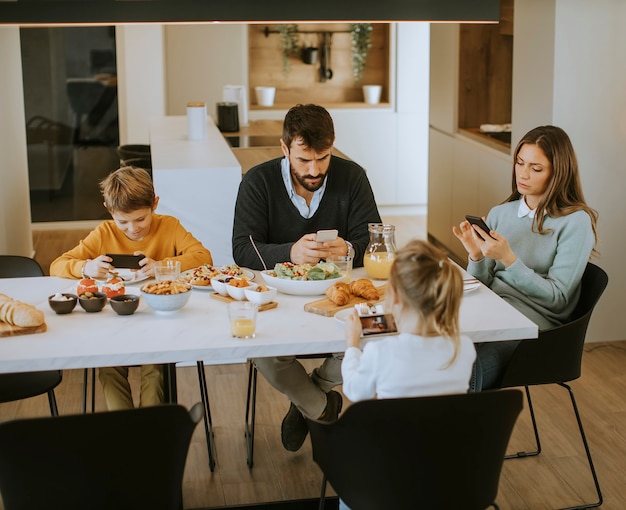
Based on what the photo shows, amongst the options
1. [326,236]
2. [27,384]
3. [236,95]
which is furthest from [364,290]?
[236,95]

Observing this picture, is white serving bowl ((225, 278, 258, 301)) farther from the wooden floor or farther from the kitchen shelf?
the kitchen shelf

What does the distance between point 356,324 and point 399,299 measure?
0.26m

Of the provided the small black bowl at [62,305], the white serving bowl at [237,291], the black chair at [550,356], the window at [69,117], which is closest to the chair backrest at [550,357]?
the black chair at [550,356]

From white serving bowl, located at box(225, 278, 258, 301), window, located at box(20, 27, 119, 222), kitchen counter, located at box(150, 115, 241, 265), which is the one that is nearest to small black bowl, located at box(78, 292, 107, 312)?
white serving bowl, located at box(225, 278, 258, 301)

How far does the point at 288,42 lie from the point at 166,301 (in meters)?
5.65

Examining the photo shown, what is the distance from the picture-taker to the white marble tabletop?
7.29ft

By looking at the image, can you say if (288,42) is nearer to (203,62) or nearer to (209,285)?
(203,62)

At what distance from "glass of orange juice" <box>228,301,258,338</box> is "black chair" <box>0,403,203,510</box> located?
36 cm

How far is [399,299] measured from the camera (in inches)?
81.2

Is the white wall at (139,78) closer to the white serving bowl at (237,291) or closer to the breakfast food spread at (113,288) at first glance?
the breakfast food spread at (113,288)

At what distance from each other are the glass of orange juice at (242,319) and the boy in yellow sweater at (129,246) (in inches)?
21.6

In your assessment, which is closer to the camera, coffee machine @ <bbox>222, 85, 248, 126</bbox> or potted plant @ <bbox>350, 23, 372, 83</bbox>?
coffee machine @ <bbox>222, 85, 248, 126</bbox>

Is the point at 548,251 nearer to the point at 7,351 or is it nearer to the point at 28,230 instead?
the point at 7,351

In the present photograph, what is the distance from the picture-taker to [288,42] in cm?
780
